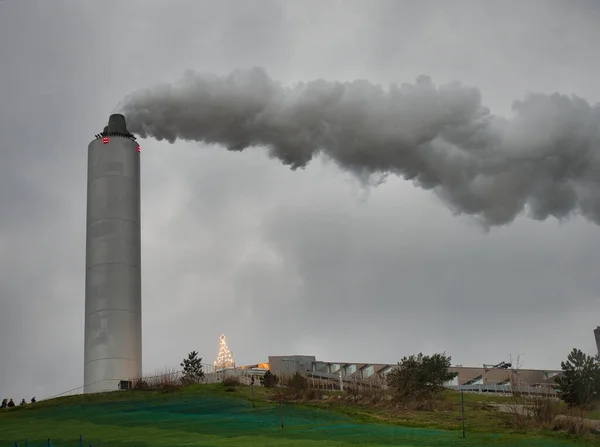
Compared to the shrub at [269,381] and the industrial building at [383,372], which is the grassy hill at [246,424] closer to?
the shrub at [269,381]

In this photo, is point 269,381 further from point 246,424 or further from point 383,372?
point 246,424

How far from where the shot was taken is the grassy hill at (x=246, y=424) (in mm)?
18500

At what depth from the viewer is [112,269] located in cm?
4781

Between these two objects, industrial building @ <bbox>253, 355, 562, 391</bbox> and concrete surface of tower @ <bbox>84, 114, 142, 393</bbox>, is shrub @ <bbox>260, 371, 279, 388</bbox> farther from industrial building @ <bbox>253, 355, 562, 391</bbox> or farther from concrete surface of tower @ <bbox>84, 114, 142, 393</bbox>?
concrete surface of tower @ <bbox>84, 114, 142, 393</bbox>

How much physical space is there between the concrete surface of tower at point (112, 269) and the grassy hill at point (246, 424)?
11.7m

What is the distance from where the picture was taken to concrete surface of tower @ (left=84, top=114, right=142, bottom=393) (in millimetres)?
47281

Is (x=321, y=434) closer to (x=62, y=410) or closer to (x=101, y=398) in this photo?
(x=62, y=410)

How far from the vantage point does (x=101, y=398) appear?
37625 mm

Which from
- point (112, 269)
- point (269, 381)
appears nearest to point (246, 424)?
point (269, 381)

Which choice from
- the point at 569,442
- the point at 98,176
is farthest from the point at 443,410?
the point at 98,176

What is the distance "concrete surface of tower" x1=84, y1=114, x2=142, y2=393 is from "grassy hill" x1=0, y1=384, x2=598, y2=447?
463 inches

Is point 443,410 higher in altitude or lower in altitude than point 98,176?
lower

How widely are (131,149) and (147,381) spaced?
1642 centimetres

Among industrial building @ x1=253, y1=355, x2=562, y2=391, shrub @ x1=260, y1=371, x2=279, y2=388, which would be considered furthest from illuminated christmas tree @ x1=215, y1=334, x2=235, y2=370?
shrub @ x1=260, y1=371, x2=279, y2=388
